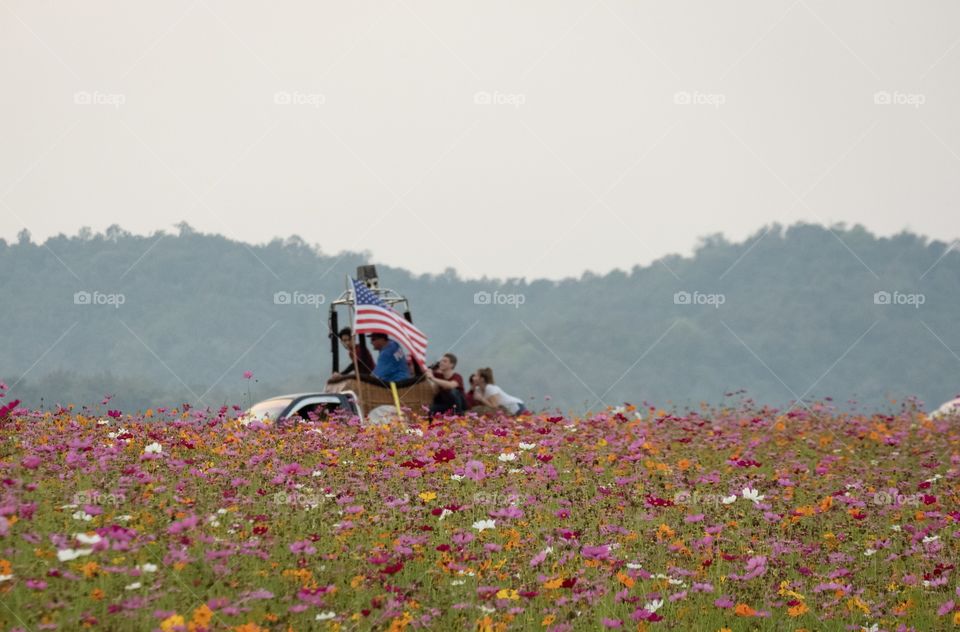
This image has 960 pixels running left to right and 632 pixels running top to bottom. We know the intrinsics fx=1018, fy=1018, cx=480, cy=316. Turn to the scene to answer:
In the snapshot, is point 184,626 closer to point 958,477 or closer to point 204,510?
point 204,510

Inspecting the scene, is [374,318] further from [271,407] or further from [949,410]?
[949,410]

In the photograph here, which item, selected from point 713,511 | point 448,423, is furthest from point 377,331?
point 713,511

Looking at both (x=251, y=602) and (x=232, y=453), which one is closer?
(x=251, y=602)

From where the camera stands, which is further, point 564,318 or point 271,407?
point 564,318

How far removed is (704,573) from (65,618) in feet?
12.7

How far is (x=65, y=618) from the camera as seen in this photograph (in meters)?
4.75

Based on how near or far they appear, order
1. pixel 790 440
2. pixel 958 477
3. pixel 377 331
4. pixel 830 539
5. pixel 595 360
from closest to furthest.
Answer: pixel 830 539
pixel 958 477
pixel 790 440
pixel 377 331
pixel 595 360

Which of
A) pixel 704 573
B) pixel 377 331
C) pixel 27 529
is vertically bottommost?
pixel 704 573

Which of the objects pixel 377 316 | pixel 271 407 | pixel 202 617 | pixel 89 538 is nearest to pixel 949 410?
pixel 377 316

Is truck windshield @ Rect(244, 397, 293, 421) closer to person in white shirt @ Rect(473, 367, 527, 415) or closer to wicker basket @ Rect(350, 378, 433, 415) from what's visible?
wicker basket @ Rect(350, 378, 433, 415)

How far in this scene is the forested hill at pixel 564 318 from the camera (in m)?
83.3

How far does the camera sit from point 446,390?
14031mm

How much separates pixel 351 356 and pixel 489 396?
2612mm

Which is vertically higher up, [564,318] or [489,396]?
[564,318]
